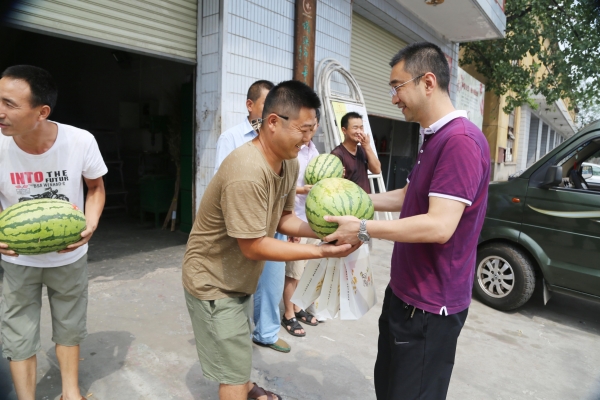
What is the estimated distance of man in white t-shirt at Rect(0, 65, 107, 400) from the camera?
220 centimetres

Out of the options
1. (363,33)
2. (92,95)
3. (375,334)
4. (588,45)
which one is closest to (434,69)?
(375,334)

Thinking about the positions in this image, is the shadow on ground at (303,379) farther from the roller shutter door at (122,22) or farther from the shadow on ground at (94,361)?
the roller shutter door at (122,22)

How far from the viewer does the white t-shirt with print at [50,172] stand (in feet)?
7.54

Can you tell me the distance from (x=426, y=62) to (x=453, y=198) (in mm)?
709

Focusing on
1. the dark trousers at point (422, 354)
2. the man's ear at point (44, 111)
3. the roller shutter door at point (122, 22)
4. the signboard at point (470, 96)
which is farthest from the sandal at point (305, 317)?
the signboard at point (470, 96)

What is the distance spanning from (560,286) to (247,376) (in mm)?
3773

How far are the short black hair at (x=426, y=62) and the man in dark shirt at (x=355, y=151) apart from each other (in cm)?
211

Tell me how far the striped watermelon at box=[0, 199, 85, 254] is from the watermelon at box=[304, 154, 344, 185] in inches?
67.8

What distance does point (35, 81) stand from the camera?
88.0 inches

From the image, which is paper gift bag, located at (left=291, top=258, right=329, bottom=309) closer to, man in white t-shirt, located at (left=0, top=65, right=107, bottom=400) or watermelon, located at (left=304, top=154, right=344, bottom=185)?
watermelon, located at (left=304, top=154, right=344, bottom=185)

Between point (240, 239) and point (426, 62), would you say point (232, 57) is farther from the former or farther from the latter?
point (240, 239)

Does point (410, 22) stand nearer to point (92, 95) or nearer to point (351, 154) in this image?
point (351, 154)

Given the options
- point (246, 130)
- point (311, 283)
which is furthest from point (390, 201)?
point (246, 130)

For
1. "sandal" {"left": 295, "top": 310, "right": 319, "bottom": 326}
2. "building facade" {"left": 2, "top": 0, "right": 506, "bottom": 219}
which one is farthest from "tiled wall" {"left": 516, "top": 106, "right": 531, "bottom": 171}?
"sandal" {"left": 295, "top": 310, "right": 319, "bottom": 326}
